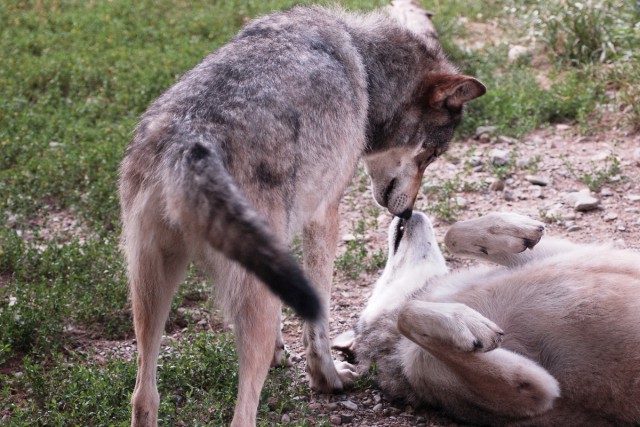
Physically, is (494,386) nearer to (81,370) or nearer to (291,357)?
(291,357)

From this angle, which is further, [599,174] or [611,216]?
[599,174]

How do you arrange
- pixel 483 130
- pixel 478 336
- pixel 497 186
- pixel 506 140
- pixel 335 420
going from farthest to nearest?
pixel 483 130 < pixel 506 140 < pixel 497 186 < pixel 335 420 < pixel 478 336

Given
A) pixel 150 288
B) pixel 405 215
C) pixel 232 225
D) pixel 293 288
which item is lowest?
pixel 405 215

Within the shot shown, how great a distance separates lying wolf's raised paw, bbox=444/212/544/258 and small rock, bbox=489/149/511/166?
2189mm

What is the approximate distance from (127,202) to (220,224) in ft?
2.57

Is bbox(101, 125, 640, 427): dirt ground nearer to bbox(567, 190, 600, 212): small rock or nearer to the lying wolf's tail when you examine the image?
bbox(567, 190, 600, 212): small rock

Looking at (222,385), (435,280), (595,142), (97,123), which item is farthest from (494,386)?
(97,123)

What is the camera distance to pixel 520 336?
13.1 ft

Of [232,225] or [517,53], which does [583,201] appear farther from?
[232,225]

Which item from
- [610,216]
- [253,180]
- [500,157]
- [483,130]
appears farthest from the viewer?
[483,130]

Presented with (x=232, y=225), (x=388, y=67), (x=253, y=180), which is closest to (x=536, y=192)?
(x=388, y=67)

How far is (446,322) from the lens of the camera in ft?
12.3

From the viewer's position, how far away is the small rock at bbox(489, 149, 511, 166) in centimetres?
675

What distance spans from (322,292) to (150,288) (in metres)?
1.14
